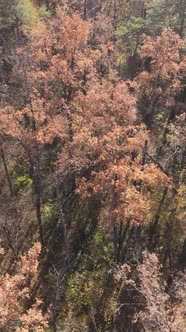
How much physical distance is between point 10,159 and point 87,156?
424 inches

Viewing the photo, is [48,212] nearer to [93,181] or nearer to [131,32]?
[93,181]

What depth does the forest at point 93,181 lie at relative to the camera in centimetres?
2616

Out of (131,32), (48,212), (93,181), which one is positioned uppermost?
(131,32)

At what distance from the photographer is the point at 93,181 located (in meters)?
30.0

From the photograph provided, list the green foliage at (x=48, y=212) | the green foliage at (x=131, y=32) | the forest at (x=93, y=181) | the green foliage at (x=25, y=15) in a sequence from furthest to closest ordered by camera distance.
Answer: the green foliage at (x=25, y=15), the green foliage at (x=131, y=32), the green foliage at (x=48, y=212), the forest at (x=93, y=181)

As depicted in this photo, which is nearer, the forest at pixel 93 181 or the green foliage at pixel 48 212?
the forest at pixel 93 181

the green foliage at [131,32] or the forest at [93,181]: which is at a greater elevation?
the green foliage at [131,32]

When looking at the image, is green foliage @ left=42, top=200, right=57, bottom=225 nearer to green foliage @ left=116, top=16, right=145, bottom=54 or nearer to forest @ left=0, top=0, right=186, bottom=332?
forest @ left=0, top=0, right=186, bottom=332

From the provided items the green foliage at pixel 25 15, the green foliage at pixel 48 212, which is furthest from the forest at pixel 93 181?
the green foliage at pixel 25 15

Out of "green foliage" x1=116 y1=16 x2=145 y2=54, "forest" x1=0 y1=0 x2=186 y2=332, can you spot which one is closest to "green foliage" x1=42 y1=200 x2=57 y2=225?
"forest" x1=0 y1=0 x2=186 y2=332

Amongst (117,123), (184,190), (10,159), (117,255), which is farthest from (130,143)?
(10,159)

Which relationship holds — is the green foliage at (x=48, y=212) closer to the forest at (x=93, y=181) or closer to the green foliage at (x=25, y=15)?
the forest at (x=93, y=181)

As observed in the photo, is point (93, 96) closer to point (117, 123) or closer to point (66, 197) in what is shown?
point (117, 123)

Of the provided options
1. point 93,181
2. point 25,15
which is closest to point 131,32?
point 25,15
